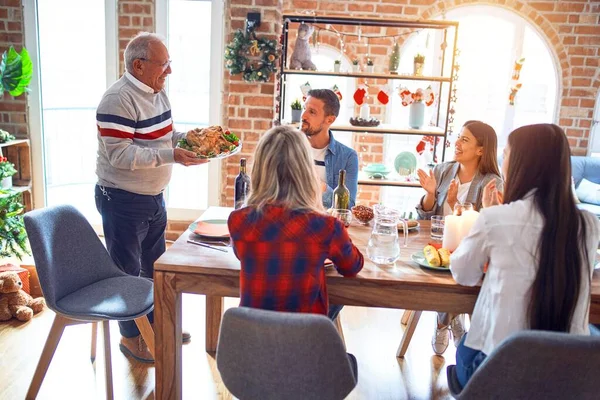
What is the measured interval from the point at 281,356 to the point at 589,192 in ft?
13.7

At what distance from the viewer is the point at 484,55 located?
538 centimetres

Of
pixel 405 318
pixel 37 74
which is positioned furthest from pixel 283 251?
pixel 37 74

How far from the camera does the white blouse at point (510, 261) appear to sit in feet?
4.90

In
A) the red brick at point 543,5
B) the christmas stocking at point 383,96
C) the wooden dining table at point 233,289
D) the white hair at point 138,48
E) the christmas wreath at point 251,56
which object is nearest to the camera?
the wooden dining table at point 233,289

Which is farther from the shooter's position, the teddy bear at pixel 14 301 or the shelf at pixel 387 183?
the shelf at pixel 387 183

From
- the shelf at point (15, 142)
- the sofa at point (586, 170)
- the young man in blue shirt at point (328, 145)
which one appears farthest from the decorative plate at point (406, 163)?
the shelf at point (15, 142)

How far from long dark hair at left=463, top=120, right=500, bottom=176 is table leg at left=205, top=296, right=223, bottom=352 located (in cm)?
143

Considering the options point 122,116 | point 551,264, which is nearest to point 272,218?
point 551,264

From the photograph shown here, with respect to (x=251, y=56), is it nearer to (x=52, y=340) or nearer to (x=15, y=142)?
(x=15, y=142)

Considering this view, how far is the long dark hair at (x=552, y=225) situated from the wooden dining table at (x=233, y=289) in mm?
232

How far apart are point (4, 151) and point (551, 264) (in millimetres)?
3869

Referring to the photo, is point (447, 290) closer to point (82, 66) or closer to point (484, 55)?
point (82, 66)

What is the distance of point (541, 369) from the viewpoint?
1.35m

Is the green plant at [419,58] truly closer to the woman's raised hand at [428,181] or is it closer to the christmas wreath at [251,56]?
the christmas wreath at [251,56]
